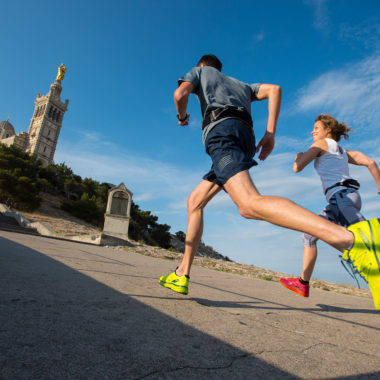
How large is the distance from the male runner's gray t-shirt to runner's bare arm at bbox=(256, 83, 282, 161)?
93 millimetres

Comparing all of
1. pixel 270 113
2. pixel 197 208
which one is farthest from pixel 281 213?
pixel 197 208

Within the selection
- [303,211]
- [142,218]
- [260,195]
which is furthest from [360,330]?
[142,218]

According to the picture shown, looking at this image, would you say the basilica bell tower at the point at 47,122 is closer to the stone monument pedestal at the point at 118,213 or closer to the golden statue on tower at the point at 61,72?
the golden statue on tower at the point at 61,72

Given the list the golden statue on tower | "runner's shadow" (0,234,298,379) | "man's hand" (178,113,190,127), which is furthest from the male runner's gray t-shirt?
the golden statue on tower

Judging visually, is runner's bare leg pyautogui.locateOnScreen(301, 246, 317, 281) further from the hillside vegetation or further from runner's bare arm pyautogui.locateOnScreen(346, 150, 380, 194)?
the hillside vegetation

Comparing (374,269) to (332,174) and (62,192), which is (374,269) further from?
(62,192)

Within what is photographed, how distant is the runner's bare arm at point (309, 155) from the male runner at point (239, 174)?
60cm

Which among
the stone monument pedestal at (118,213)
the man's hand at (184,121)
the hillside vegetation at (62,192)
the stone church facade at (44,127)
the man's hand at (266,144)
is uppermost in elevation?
the stone church facade at (44,127)

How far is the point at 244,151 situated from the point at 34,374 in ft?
5.65

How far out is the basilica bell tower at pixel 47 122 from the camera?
8044 cm

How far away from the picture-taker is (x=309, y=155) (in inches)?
111

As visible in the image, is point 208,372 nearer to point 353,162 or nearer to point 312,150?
point 312,150

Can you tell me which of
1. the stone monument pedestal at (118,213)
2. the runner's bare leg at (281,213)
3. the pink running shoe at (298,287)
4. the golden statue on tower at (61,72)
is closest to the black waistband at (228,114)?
the runner's bare leg at (281,213)

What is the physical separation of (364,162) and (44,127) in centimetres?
9578
